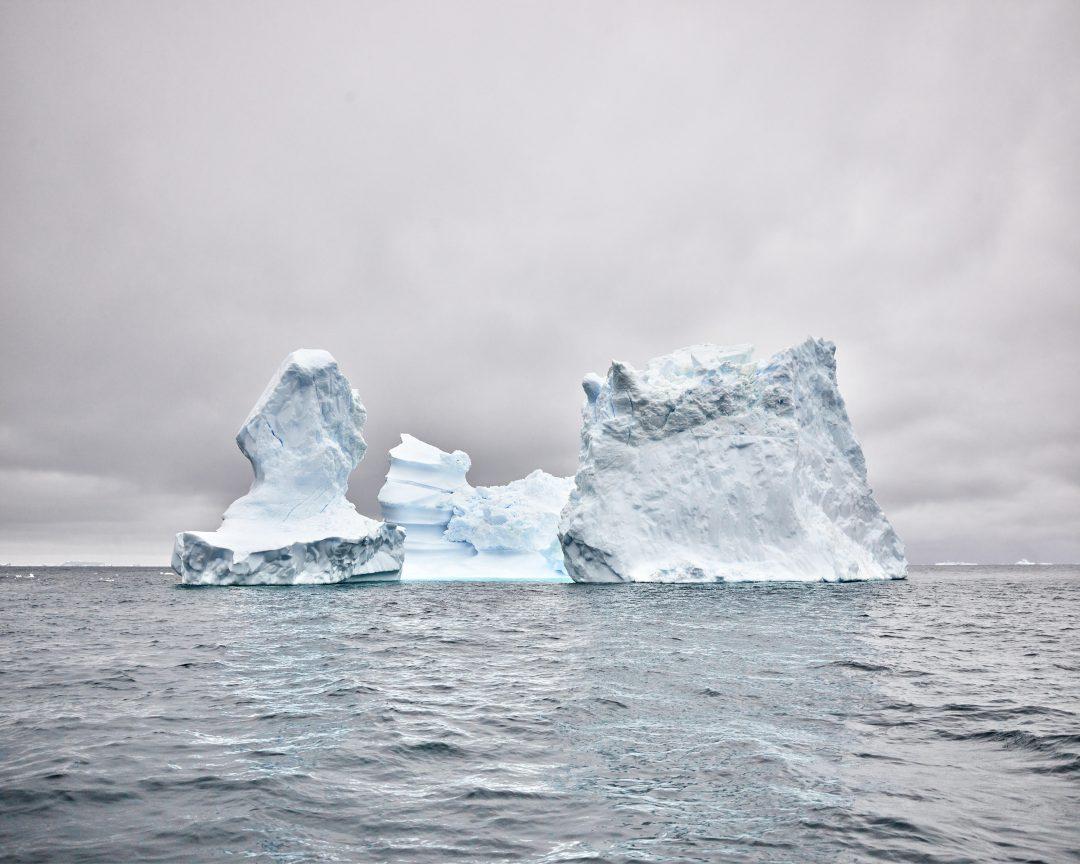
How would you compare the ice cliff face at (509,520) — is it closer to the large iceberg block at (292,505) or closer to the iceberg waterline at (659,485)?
the iceberg waterline at (659,485)

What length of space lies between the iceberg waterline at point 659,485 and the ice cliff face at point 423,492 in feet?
29.0

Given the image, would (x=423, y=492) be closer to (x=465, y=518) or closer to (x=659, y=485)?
(x=465, y=518)

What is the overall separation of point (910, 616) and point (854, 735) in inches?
606

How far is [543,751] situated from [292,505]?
33224mm

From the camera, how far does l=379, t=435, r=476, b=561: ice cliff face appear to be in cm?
5128

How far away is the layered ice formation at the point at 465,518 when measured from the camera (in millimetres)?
51281

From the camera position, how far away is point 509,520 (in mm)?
50750

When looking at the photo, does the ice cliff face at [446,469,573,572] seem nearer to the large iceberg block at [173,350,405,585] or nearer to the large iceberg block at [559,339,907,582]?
the large iceberg block at [559,339,907,582]

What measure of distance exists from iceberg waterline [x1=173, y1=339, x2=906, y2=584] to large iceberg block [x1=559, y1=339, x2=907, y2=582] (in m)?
0.08

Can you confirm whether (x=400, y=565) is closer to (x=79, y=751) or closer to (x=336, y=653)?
(x=336, y=653)

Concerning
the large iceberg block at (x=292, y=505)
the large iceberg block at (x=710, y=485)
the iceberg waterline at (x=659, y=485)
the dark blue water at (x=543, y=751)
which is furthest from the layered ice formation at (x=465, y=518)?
the dark blue water at (x=543, y=751)

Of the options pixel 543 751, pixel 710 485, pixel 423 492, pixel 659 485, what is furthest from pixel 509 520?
pixel 543 751

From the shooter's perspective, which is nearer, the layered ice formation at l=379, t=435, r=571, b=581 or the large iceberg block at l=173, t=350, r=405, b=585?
the large iceberg block at l=173, t=350, r=405, b=585

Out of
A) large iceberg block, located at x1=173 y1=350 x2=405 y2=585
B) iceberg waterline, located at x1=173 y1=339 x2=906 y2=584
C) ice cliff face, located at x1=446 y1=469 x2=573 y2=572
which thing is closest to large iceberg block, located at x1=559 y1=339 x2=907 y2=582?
iceberg waterline, located at x1=173 y1=339 x2=906 y2=584
